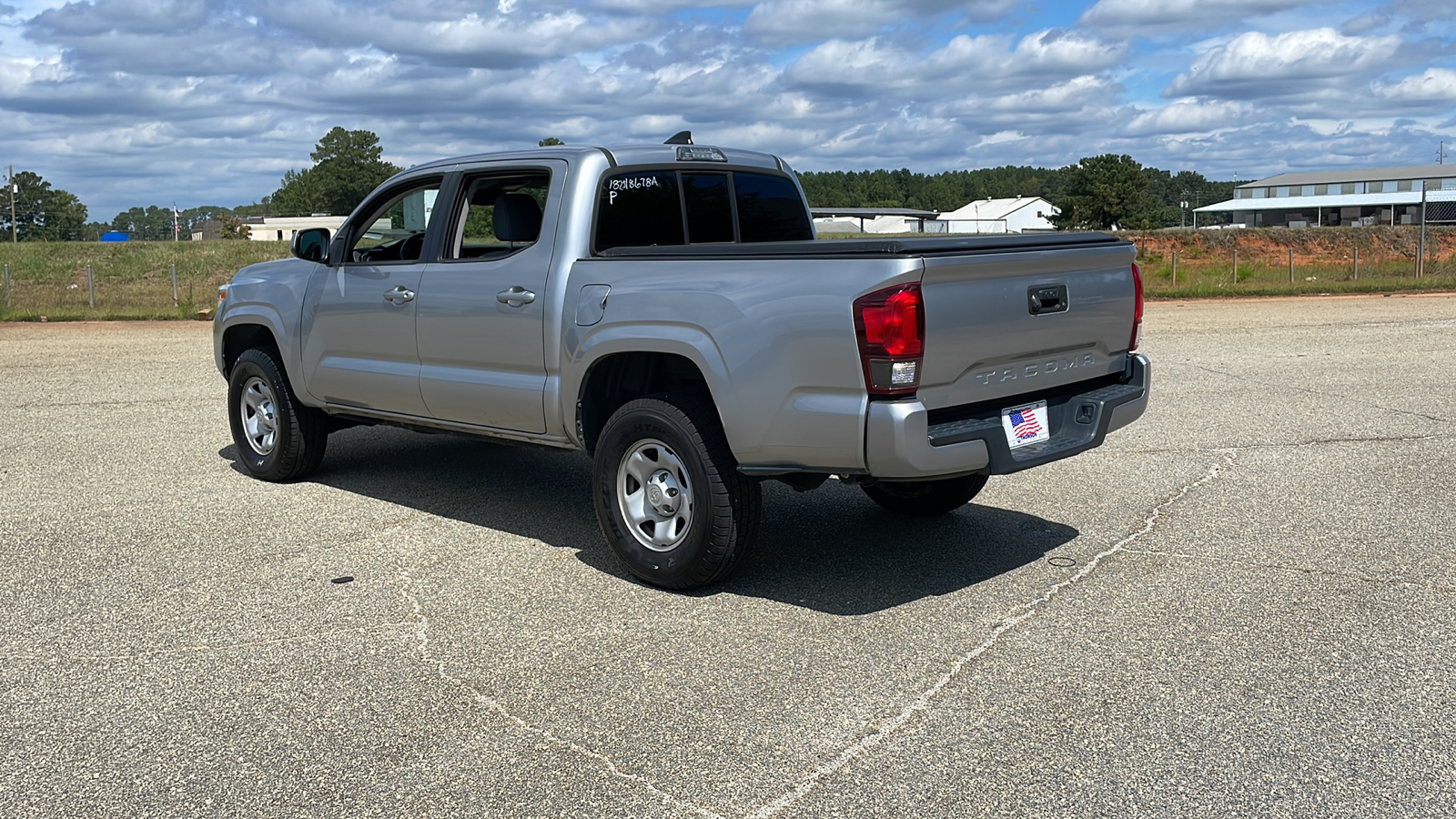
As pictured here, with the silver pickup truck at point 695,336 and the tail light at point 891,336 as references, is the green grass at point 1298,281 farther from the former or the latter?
the tail light at point 891,336

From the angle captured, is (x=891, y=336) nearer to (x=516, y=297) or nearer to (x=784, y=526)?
(x=516, y=297)

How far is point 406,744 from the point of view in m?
3.97

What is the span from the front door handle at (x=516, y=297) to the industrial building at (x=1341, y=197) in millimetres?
111363

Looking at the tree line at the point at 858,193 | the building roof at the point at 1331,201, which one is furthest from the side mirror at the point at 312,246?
the building roof at the point at 1331,201

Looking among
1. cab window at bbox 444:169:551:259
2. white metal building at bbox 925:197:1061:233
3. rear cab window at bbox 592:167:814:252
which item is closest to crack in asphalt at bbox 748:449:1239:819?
rear cab window at bbox 592:167:814:252

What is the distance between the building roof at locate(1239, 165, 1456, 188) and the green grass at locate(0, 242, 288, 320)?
99.7 m

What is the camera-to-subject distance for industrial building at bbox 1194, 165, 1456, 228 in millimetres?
109750

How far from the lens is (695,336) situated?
5293 millimetres

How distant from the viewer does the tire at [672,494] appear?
5.31 m

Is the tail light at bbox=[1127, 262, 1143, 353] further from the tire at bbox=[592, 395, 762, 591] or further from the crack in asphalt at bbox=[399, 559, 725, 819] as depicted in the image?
the crack in asphalt at bbox=[399, 559, 725, 819]

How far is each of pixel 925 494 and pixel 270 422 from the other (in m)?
4.11

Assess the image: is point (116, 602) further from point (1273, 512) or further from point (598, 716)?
point (1273, 512)

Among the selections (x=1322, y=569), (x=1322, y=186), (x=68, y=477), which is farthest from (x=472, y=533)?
(x=1322, y=186)

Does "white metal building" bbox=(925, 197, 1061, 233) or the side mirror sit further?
"white metal building" bbox=(925, 197, 1061, 233)
